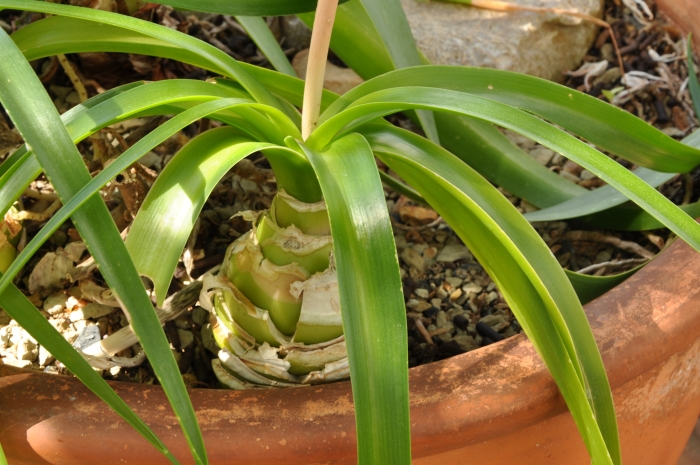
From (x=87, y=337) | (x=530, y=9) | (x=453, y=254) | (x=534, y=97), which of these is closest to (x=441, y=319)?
(x=453, y=254)

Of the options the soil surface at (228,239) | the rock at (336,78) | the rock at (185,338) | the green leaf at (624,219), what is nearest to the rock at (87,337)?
the soil surface at (228,239)

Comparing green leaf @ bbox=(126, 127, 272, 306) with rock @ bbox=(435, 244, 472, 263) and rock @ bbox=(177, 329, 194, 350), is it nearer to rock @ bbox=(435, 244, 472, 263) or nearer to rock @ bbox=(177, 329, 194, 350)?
rock @ bbox=(177, 329, 194, 350)

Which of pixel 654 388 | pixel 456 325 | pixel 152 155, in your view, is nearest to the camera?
pixel 654 388

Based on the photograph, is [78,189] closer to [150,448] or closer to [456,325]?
[150,448]

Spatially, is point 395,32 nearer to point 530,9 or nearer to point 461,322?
point 461,322

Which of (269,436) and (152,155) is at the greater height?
(152,155)

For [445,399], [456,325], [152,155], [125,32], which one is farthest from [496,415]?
[152,155]

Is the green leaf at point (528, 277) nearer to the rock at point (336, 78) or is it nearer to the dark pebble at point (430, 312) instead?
the dark pebble at point (430, 312)

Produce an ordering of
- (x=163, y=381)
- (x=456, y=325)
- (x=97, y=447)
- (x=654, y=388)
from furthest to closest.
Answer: (x=456, y=325) → (x=654, y=388) → (x=97, y=447) → (x=163, y=381)
